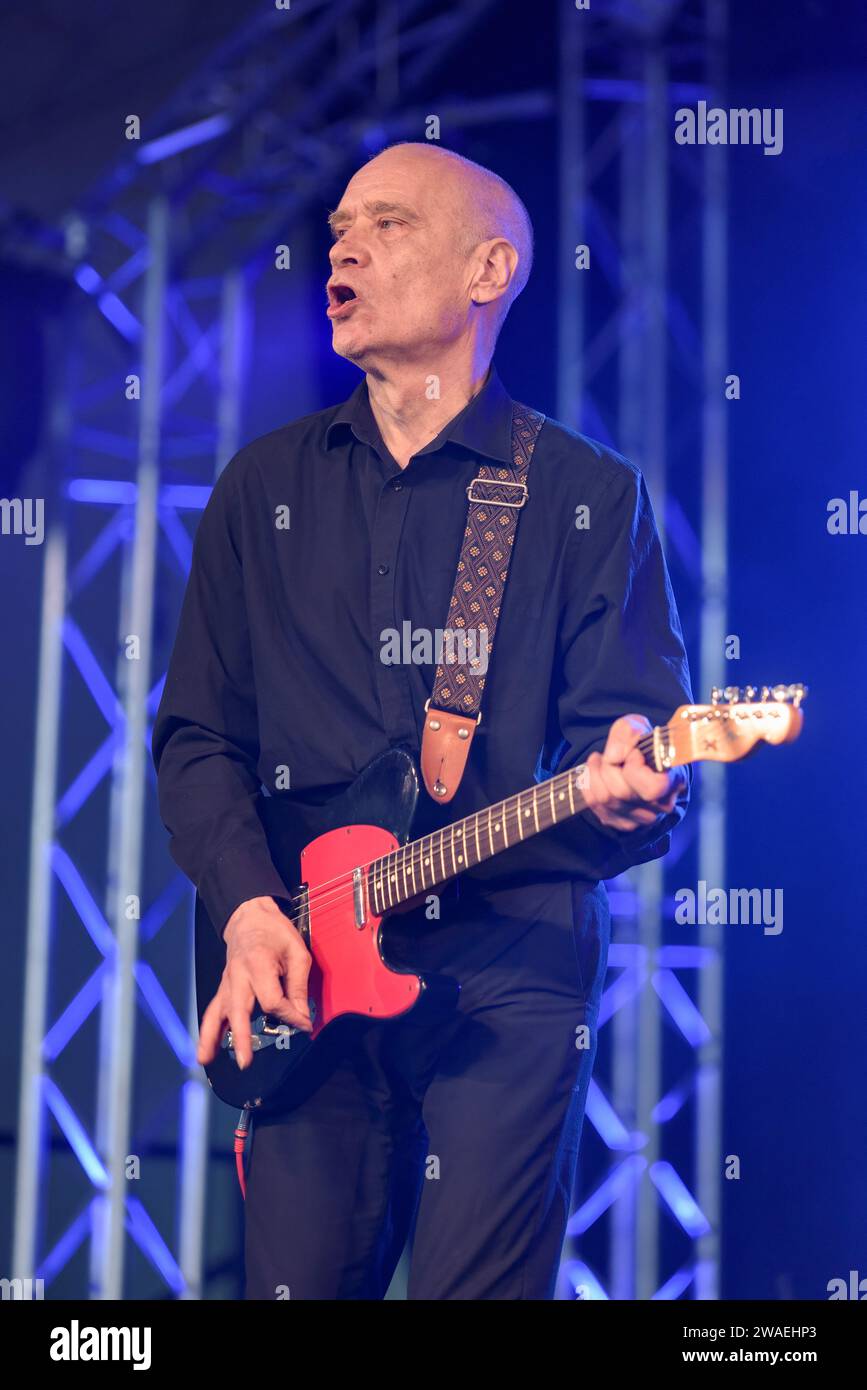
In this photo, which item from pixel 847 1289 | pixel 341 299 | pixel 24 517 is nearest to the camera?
pixel 341 299

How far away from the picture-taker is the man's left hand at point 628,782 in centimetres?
264

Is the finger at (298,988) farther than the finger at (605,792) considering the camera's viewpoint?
Yes

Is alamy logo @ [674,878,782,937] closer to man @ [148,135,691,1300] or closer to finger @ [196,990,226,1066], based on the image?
man @ [148,135,691,1300]

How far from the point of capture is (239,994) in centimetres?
285

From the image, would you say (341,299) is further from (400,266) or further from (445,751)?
(445,751)

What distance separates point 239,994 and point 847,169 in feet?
10.4

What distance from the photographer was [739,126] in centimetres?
416

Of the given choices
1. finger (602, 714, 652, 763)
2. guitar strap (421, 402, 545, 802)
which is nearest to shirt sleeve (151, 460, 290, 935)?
guitar strap (421, 402, 545, 802)

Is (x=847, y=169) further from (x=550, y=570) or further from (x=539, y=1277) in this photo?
(x=539, y=1277)

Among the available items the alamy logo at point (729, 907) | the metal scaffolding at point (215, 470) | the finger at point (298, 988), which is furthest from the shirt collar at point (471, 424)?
the alamy logo at point (729, 907)

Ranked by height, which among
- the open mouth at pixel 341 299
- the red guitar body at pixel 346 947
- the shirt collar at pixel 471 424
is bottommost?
the red guitar body at pixel 346 947

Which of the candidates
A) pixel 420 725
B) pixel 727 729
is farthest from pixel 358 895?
pixel 727 729

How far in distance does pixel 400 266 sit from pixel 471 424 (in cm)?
35

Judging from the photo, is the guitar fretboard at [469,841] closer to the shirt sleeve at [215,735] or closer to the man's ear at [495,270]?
the shirt sleeve at [215,735]
